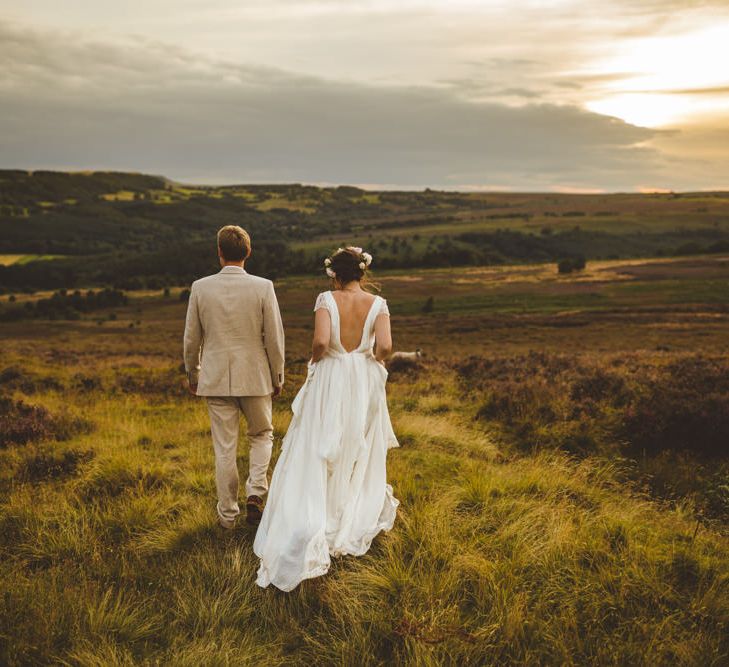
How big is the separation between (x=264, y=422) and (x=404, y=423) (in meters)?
3.77

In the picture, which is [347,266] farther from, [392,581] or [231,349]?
[392,581]

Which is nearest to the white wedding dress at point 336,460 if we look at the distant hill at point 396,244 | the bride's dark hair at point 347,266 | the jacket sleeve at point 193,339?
the bride's dark hair at point 347,266

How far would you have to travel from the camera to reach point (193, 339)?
5184mm

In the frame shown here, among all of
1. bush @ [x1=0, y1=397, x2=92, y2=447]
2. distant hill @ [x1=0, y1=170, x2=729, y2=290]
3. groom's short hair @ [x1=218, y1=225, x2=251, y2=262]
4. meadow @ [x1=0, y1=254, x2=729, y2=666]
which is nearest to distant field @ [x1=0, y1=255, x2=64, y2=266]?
distant hill @ [x1=0, y1=170, x2=729, y2=290]

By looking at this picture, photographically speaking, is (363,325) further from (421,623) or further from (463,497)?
(421,623)

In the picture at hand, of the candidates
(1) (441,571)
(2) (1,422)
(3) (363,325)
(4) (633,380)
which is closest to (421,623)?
(1) (441,571)

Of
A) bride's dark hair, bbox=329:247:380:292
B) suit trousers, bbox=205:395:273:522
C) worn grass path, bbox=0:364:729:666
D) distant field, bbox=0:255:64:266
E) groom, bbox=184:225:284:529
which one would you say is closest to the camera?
worn grass path, bbox=0:364:729:666

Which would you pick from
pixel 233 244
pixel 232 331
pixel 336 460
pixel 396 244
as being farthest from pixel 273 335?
pixel 396 244

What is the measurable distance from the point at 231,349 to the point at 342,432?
1279 mm

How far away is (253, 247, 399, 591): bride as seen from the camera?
4723 millimetres

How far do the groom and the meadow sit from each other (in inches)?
26.4

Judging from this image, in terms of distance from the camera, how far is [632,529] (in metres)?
4.81

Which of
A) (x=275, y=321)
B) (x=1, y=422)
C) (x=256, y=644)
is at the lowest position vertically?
(x=1, y=422)

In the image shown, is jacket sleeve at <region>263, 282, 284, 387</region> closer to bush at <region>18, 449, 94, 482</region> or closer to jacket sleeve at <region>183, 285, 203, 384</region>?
jacket sleeve at <region>183, 285, 203, 384</region>
